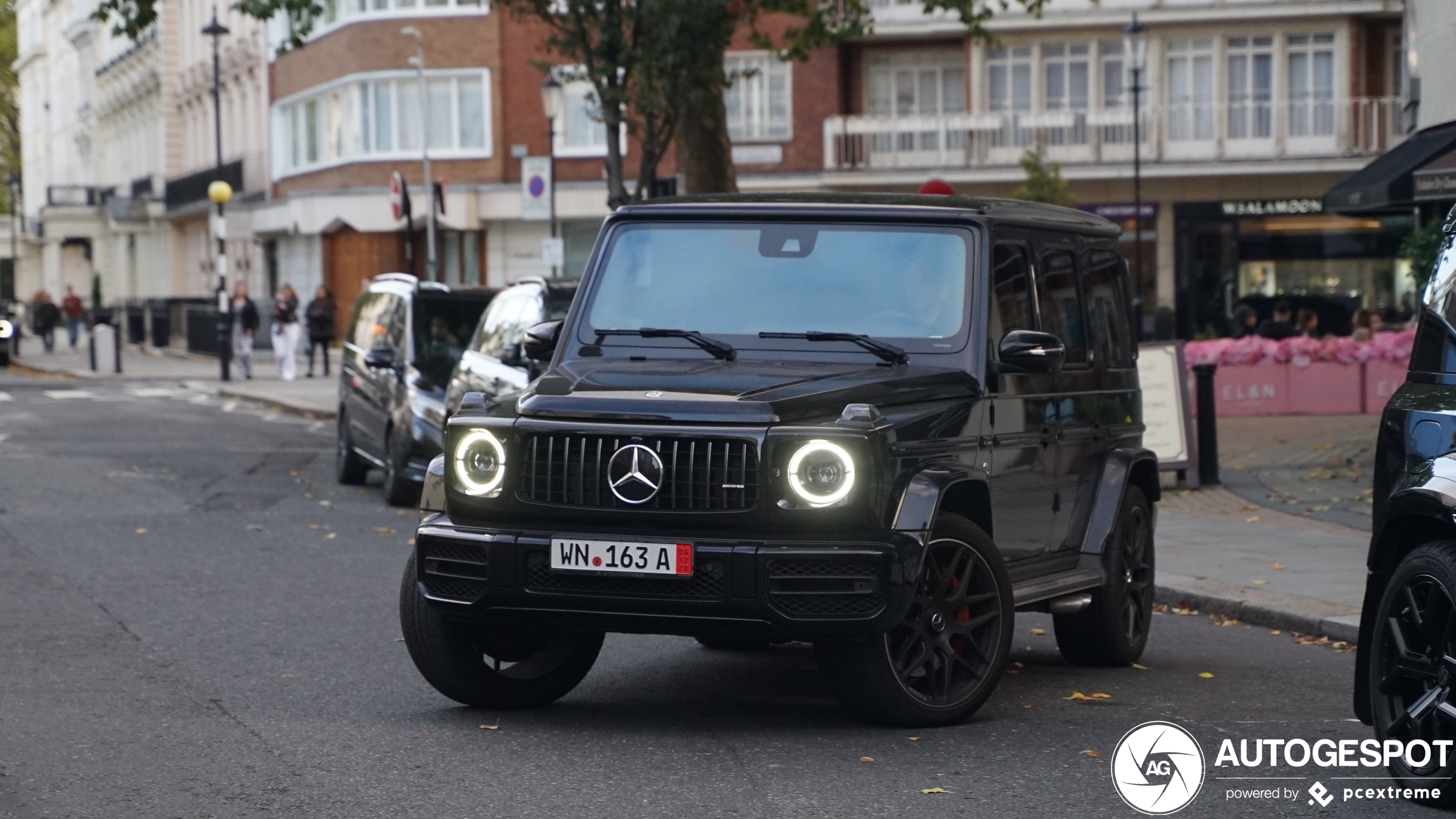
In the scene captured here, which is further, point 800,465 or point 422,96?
point 422,96

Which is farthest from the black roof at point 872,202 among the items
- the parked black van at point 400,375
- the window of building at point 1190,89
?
the window of building at point 1190,89

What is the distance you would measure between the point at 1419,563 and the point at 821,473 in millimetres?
1839

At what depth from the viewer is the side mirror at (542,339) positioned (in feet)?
26.4

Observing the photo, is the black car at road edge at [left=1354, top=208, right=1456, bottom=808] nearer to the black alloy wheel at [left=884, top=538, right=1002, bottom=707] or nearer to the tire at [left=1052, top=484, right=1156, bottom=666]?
the black alloy wheel at [left=884, top=538, right=1002, bottom=707]

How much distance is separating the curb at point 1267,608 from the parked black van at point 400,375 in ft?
20.2

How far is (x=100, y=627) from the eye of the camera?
9594mm

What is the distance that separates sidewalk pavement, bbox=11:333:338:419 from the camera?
3064cm

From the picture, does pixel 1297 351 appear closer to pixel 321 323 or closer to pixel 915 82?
pixel 321 323

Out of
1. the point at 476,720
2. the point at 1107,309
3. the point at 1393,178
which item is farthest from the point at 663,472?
the point at 1393,178

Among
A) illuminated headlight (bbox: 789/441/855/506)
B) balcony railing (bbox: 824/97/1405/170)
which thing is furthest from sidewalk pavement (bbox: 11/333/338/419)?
illuminated headlight (bbox: 789/441/855/506)

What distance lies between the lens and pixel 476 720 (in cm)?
719

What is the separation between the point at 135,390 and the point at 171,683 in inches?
1049

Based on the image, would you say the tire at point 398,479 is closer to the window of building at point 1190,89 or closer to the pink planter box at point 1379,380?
the pink planter box at point 1379,380

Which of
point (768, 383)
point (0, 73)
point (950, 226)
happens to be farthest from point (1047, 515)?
point (0, 73)
